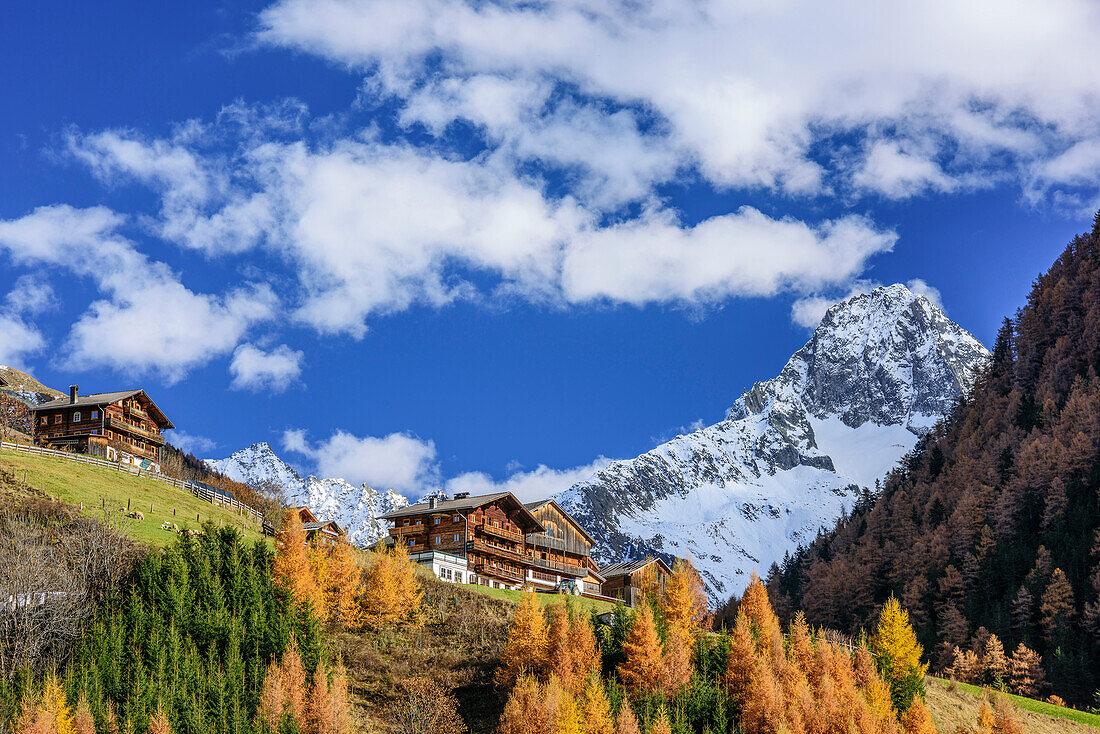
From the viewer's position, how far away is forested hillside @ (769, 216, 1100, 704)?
389 ft

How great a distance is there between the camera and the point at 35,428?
112875mm

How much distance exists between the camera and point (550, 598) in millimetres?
99750

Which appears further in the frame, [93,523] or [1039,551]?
[1039,551]

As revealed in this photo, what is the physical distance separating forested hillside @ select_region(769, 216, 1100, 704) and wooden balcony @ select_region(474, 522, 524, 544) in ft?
142

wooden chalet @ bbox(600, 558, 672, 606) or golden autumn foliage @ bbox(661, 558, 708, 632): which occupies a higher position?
wooden chalet @ bbox(600, 558, 672, 606)

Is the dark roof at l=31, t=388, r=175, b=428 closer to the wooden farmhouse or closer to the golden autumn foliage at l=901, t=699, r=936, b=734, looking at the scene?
the wooden farmhouse

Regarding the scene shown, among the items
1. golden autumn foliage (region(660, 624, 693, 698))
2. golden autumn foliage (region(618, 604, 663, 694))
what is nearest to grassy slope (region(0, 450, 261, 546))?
golden autumn foliage (region(618, 604, 663, 694))

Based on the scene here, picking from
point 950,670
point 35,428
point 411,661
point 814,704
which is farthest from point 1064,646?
point 35,428

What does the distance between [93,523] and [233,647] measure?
54.5 feet

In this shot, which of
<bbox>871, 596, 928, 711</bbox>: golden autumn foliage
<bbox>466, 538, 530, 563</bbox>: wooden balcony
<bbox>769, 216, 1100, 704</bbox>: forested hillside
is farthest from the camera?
<bbox>769, 216, 1100, 704</bbox>: forested hillside

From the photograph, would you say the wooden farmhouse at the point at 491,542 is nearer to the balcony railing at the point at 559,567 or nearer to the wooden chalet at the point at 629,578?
the balcony railing at the point at 559,567

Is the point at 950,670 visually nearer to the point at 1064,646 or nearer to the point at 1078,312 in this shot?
the point at 1064,646

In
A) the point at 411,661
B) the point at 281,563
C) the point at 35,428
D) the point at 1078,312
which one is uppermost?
the point at 1078,312

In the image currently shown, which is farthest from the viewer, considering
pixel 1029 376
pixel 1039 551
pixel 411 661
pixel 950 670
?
pixel 1029 376
